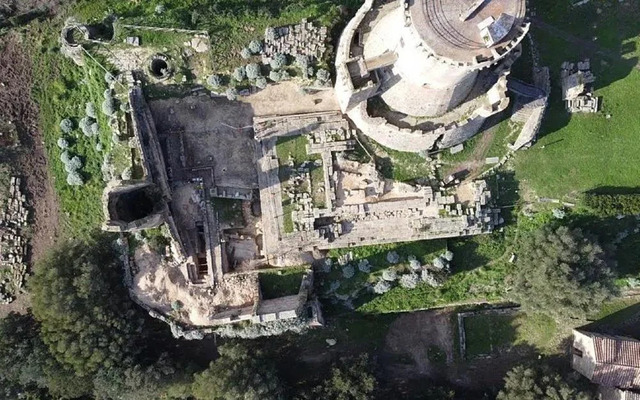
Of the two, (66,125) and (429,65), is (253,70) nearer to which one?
(429,65)

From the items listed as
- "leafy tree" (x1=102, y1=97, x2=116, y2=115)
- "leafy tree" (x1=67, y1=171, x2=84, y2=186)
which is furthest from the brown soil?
"leafy tree" (x1=102, y1=97, x2=116, y2=115)

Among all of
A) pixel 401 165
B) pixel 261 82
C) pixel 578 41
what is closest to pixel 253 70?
pixel 261 82

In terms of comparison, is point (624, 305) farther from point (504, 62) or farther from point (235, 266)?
point (235, 266)

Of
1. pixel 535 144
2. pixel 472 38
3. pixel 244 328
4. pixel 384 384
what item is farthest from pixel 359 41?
pixel 384 384

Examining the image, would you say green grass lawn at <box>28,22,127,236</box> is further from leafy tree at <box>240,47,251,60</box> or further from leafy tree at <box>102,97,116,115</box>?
leafy tree at <box>240,47,251,60</box>

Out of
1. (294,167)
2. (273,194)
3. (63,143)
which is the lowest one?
(273,194)

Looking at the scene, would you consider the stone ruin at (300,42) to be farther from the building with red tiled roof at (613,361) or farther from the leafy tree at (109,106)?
the building with red tiled roof at (613,361)
